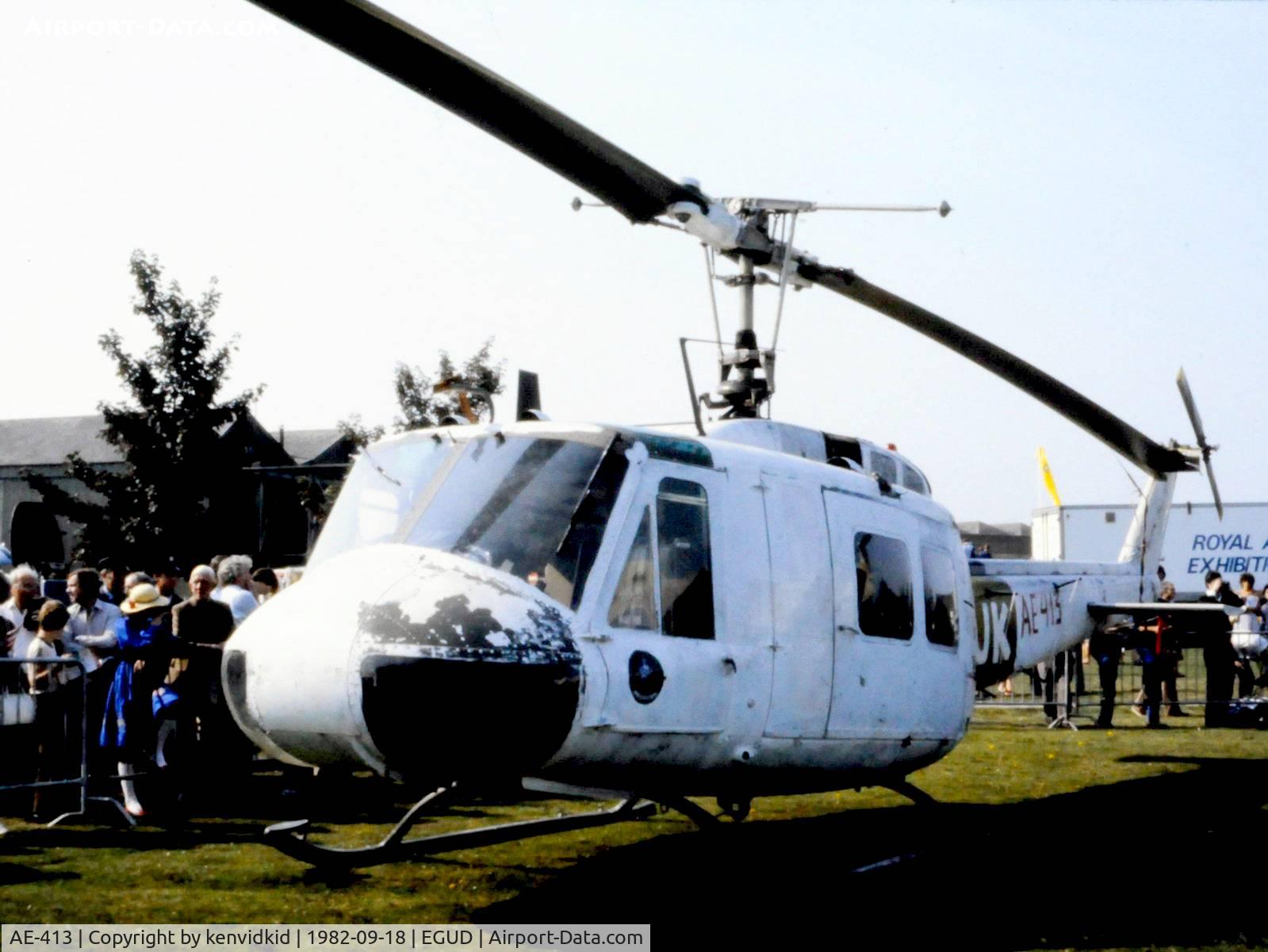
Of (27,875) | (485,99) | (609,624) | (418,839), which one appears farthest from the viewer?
(418,839)

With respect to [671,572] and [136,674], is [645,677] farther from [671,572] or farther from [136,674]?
[136,674]

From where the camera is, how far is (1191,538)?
3947 cm

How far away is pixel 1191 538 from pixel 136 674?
34.4m

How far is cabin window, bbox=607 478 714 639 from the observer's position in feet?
23.7

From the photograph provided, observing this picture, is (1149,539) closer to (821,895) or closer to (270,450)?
(821,895)

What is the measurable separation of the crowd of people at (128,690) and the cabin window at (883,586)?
507 centimetres

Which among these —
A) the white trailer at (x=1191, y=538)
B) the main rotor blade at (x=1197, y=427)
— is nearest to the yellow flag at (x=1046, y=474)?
the white trailer at (x=1191, y=538)

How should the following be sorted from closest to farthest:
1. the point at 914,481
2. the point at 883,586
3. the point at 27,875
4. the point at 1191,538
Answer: the point at 27,875 → the point at 883,586 → the point at 914,481 → the point at 1191,538

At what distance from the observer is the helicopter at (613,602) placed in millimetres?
6348

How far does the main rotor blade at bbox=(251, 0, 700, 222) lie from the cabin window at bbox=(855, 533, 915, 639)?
8.18 ft

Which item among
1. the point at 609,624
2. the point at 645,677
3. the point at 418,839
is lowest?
the point at 418,839

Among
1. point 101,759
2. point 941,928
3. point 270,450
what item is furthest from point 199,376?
point 270,450

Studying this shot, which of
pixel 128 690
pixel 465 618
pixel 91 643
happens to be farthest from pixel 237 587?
pixel 465 618

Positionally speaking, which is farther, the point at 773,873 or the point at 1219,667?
the point at 1219,667
